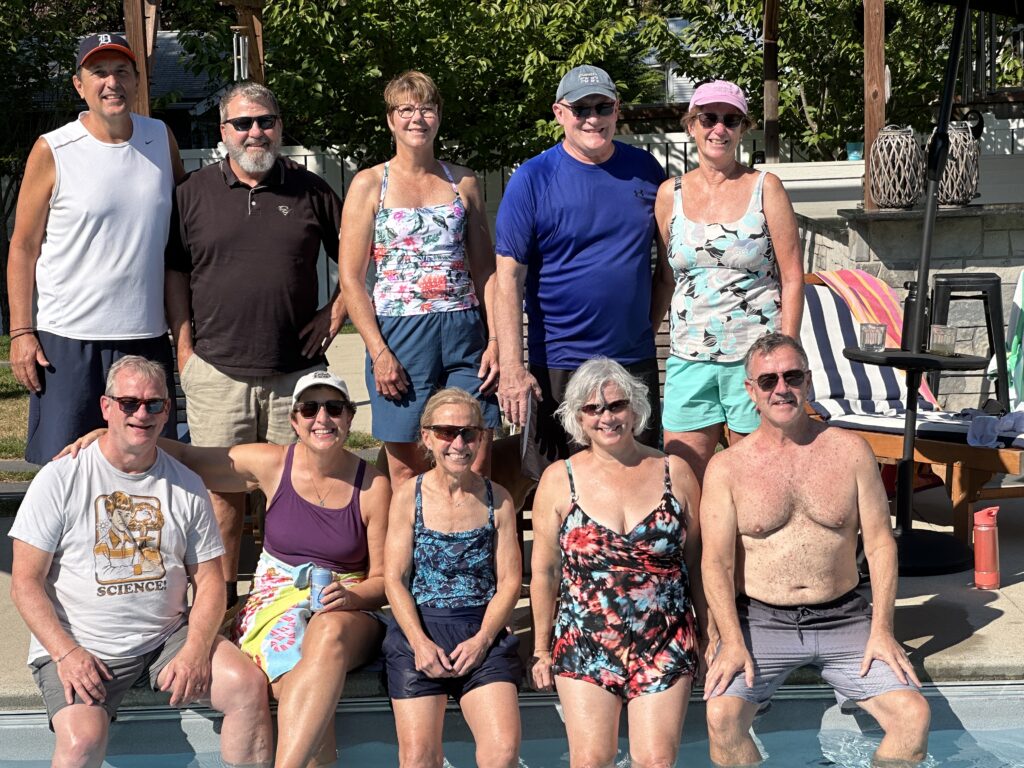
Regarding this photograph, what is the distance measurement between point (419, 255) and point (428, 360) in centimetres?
33

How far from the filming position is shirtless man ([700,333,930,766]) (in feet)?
12.2

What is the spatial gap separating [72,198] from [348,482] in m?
1.26

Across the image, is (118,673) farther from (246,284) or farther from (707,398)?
(707,398)

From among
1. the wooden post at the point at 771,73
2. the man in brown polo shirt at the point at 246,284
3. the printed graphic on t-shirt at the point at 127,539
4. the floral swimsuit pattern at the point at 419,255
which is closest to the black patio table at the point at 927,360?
the floral swimsuit pattern at the point at 419,255

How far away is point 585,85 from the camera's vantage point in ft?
13.4

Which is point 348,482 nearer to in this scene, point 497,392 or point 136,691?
point 497,392

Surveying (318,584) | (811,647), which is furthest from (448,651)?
(811,647)

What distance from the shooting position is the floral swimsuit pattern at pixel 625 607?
3.71 metres

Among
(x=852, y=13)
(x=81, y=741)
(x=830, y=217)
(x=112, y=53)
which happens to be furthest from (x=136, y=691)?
(x=852, y=13)

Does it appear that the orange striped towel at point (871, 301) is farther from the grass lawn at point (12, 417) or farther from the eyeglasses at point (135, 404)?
the grass lawn at point (12, 417)

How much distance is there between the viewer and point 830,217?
879 centimetres

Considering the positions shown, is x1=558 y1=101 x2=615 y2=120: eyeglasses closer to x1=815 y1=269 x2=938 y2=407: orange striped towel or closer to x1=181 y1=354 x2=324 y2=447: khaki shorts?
x1=181 y1=354 x2=324 y2=447: khaki shorts

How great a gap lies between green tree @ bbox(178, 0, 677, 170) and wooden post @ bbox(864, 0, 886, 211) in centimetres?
520

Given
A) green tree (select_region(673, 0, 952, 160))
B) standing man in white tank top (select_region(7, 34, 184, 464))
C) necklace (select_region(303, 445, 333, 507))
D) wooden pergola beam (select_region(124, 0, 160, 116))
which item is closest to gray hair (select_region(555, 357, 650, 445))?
necklace (select_region(303, 445, 333, 507))
